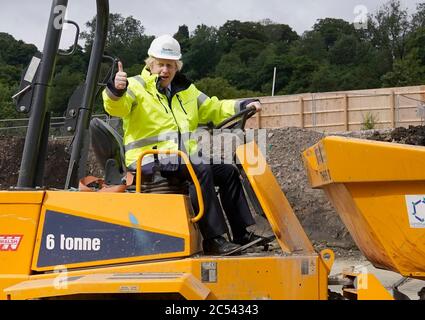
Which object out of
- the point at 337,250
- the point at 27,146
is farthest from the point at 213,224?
the point at 337,250

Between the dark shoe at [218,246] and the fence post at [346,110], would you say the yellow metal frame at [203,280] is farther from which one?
the fence post at [346,110]

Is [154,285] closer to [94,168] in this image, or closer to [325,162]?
[325,162]

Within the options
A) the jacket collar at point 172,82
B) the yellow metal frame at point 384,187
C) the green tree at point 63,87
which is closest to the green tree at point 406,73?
the green tree at point 63,87

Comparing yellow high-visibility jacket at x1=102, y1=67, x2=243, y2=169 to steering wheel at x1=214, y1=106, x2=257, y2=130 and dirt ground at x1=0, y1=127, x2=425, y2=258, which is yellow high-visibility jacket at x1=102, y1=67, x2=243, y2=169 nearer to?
steering wheel at x1=214, y1=106, x2=257, y2=130

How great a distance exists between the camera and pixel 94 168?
16.5 metres

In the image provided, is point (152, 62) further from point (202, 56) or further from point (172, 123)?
point (202, 56)

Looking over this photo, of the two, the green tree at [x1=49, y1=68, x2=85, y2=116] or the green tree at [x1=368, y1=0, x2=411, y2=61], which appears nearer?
the green tree at [x1=49, y1=68, x2=85, y2=116]

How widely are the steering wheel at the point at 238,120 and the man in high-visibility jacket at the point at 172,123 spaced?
0.15 metres

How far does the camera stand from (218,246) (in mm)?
4250

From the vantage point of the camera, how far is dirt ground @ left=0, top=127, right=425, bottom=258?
40.1 ft

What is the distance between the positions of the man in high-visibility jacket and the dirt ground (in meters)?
4.15

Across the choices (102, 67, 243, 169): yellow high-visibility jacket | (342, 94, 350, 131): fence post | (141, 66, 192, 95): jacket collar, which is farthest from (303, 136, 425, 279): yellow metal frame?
(342, 94, 350, 131): fence post

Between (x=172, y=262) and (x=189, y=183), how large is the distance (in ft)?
2.15
